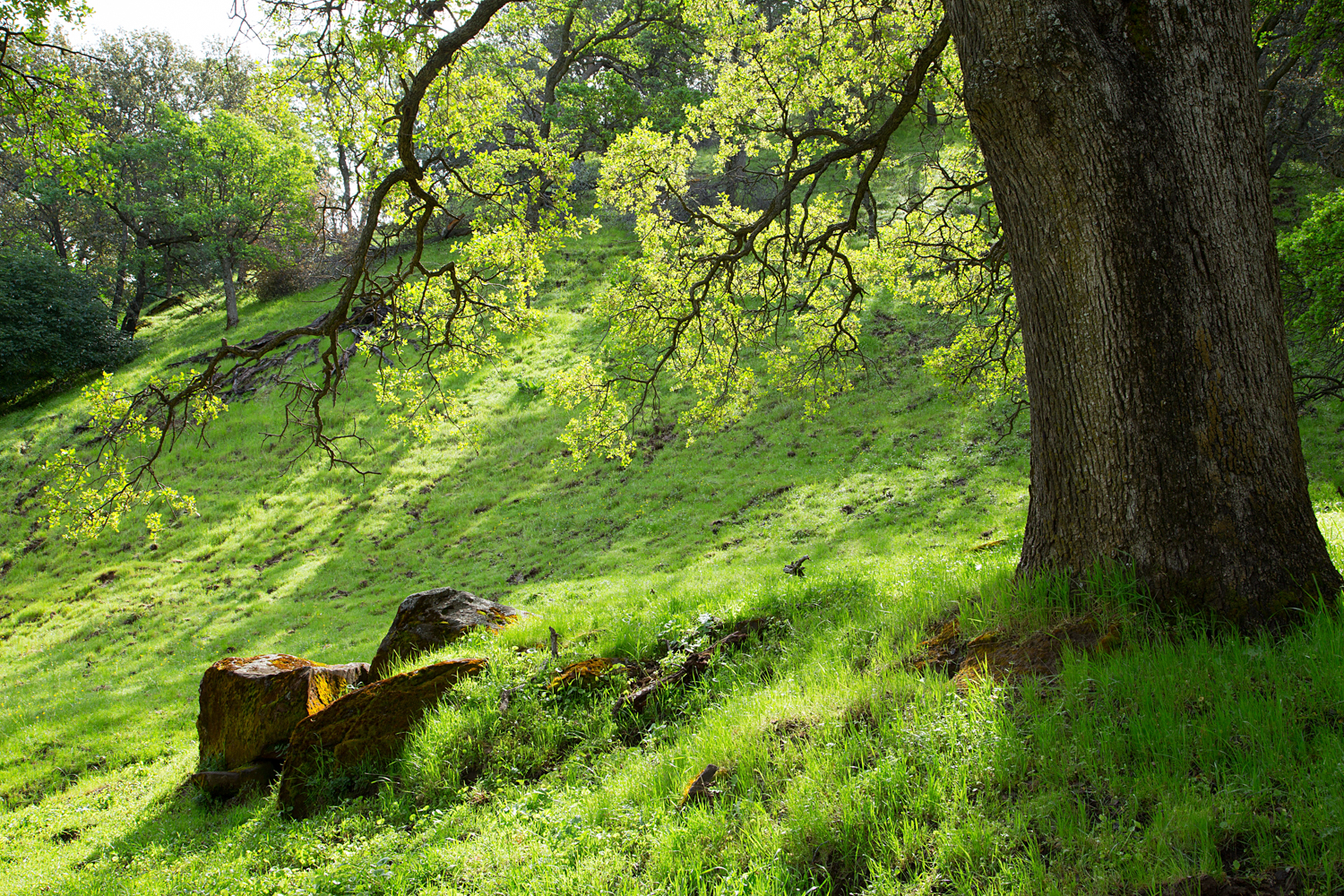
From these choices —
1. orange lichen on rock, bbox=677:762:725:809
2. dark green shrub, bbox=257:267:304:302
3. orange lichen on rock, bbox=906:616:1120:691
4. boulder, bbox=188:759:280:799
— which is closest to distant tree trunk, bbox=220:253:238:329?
dark green shrub, bbox=257:267:304:302

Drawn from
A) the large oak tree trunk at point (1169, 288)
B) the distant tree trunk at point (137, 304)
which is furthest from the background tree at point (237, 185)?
the large oak tree trunk at point (1169, 288)

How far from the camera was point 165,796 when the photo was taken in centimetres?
786

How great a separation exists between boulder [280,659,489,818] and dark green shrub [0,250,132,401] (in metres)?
33.5

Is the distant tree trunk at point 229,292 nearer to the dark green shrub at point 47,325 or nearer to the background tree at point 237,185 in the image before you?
Result: the background tree at point 237,185

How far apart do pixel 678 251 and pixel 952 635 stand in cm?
800

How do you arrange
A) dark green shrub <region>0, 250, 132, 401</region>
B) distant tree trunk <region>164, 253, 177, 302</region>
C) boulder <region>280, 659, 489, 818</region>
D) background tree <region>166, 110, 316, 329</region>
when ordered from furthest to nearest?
distant tree trunk <region>164, 253, 177, 302</region>, background tree <region>166, 110, 316, 329</region>, dark green shrub <region>0, 250, 132, 401</region>, boulder <region>280, 659, 489, 818</region>

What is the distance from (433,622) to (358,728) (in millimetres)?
2463

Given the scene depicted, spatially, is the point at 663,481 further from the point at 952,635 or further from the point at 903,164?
the point at 903,164

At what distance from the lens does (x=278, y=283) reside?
3862 cm

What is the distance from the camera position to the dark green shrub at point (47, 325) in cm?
2956

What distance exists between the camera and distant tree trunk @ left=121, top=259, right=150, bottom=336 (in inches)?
1449

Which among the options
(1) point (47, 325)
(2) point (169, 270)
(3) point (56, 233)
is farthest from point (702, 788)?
(3) point (56, 233)

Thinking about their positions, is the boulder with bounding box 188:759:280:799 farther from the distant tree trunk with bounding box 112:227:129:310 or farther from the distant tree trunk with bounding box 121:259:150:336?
the distant tree trunk with bounding box 112:227:129:310

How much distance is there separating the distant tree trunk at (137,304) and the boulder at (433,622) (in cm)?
3748
